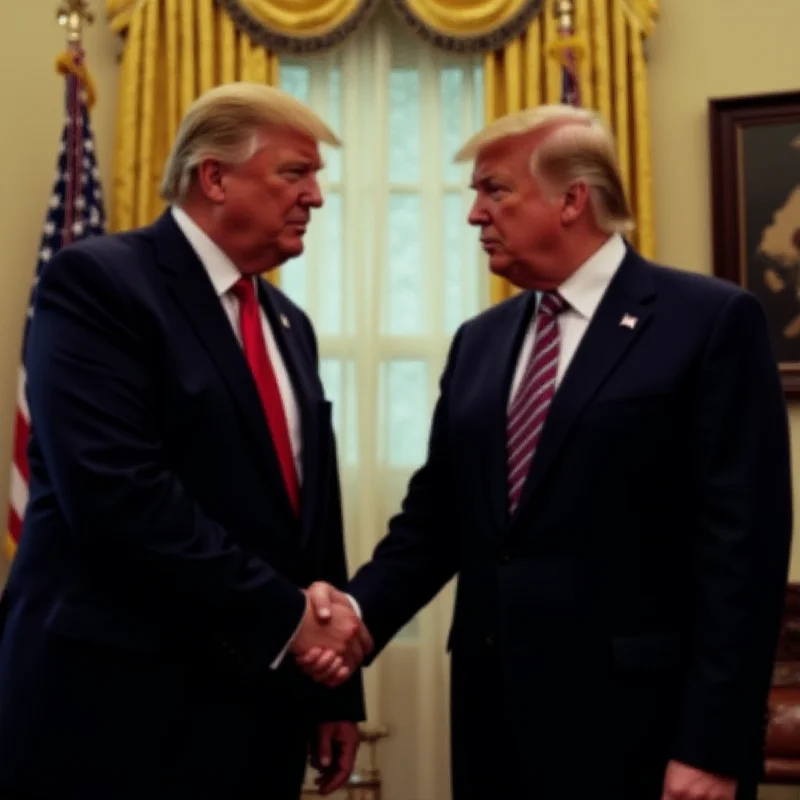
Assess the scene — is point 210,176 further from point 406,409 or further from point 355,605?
point 406,409

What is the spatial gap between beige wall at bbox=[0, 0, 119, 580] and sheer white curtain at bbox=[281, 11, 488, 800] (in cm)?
76

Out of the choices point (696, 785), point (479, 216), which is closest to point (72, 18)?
point (479, 216)

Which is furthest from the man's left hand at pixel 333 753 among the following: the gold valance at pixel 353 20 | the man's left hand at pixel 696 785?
the gold valance at pixel 353 20

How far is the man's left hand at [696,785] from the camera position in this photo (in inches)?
81.0

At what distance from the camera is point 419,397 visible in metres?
5.12

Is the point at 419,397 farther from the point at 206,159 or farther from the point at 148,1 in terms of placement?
the point at 206,159

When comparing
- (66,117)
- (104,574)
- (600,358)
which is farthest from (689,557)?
(66,117)

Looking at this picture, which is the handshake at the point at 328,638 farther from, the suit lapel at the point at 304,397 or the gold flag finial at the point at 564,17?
the gold flag finial at the point at 564,17

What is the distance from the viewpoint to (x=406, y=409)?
5.11m

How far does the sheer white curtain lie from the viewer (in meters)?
5.00

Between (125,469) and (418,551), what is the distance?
78 centimetres

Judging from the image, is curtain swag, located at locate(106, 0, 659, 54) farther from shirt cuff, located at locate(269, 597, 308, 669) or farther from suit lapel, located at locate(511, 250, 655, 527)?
shirt cuff, located at locate(269, 597, 308, 669)

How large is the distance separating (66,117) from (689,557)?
10.9ft

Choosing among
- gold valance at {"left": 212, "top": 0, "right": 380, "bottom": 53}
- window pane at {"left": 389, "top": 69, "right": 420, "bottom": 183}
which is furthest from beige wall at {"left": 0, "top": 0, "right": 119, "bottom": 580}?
window pane at {"left": 389, "top": 69, "right": 420, "bottom": 183}
